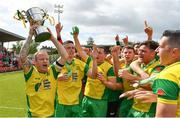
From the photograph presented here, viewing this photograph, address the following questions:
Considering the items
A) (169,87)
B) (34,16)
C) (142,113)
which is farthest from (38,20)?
(169,87)

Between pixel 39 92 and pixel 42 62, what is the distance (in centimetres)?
47

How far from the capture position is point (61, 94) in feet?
20.8

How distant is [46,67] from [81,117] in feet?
4.14

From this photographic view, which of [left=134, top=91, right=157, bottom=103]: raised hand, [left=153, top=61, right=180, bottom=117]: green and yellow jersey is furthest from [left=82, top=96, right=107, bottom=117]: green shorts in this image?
[left=153, top=61, right=180, bottom=117]: green and yellow jersey

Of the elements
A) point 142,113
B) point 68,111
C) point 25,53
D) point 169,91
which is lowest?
point 68,111

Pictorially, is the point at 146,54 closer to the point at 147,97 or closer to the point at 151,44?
the point at 151,44

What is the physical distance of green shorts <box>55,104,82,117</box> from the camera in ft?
20.6

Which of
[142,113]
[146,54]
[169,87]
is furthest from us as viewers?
[146,54]

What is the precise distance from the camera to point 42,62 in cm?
555

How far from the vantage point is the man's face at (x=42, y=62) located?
5.54 m

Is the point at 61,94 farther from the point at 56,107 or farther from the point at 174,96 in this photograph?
the point at 174,96

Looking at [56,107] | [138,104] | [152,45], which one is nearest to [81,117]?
[56,107]

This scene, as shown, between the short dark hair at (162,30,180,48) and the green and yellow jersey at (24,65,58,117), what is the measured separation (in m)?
2.88

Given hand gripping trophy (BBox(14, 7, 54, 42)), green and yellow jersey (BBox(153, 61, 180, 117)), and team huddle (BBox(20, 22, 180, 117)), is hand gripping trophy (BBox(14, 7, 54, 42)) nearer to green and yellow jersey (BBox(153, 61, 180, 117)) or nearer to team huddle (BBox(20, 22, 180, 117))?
team huddle (BBox(20, 22, 180, 117))
